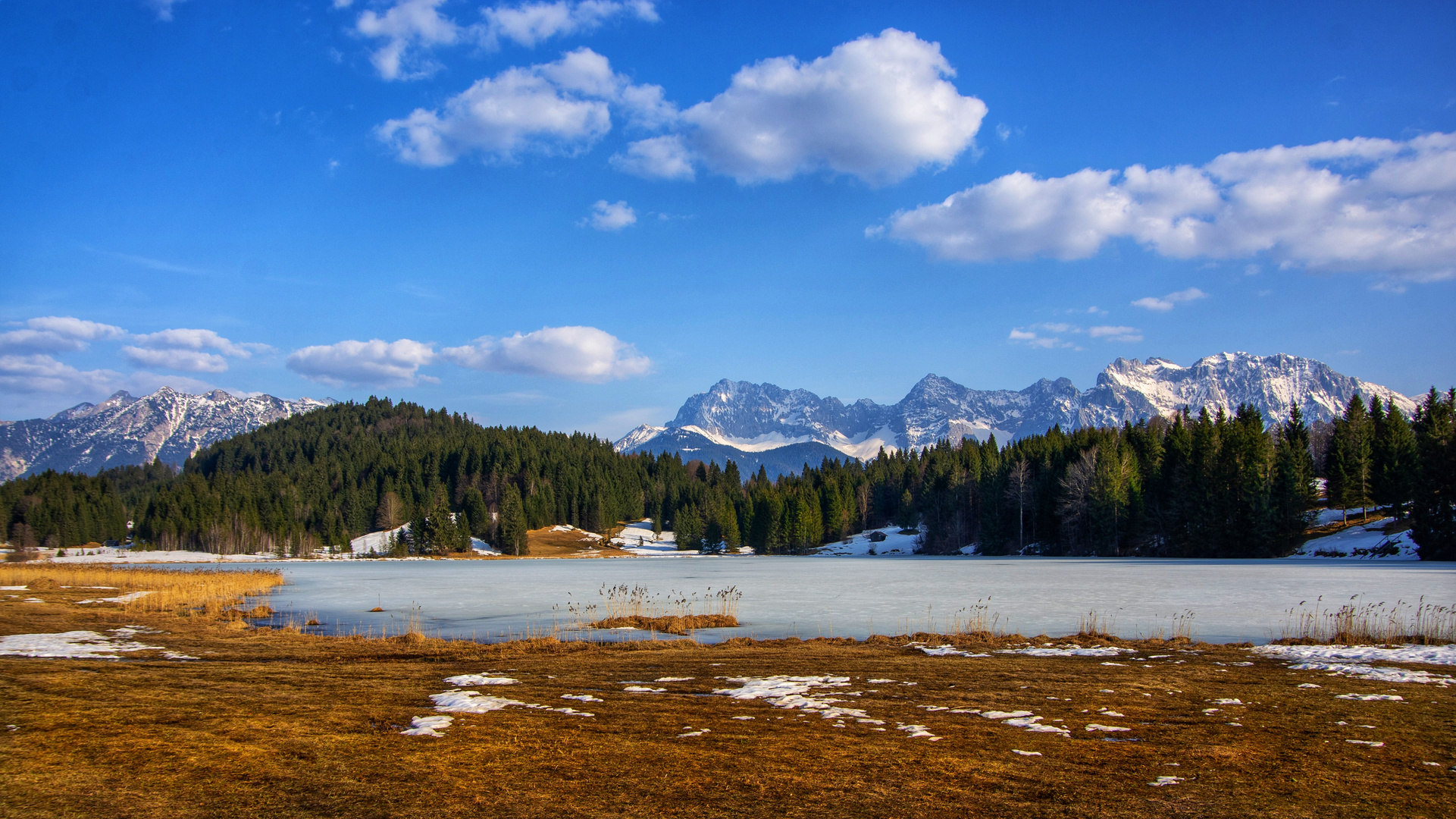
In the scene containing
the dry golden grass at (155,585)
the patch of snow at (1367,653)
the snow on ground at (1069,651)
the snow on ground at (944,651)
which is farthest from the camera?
the dry golden grass at (155,585)

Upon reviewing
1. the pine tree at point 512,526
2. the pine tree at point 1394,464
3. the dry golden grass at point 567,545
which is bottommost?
the dry golden grass at point 567,545

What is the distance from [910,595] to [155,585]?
1656 inches

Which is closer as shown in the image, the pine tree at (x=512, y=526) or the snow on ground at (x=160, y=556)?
the snow on ground at (x=160, y=556)

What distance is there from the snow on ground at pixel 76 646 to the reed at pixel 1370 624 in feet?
97.5

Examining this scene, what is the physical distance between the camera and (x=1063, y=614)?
30922mm

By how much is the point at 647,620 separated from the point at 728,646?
7.99 metres

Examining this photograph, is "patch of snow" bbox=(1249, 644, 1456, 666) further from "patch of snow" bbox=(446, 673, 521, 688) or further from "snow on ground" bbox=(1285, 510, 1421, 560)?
"snow on ground" bbox=(1285, 510, 1421, 560)

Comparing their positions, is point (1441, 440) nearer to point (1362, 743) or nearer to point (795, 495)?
point (1362, 743)

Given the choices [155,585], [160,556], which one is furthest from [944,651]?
[160,556]

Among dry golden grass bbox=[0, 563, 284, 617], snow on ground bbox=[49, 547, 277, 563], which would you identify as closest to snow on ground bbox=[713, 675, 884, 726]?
dry golden grass bbox=[0, 563, 284, 617]

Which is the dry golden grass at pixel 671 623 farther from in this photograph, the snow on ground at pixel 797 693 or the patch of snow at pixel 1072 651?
the snow on ground at pixel 797 693

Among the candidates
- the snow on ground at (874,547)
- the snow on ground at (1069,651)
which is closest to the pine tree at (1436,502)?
the snow on ground at (1069,651)

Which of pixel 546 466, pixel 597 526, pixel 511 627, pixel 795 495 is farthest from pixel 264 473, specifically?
pixel 511 627

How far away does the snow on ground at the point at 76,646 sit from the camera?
17.6m
